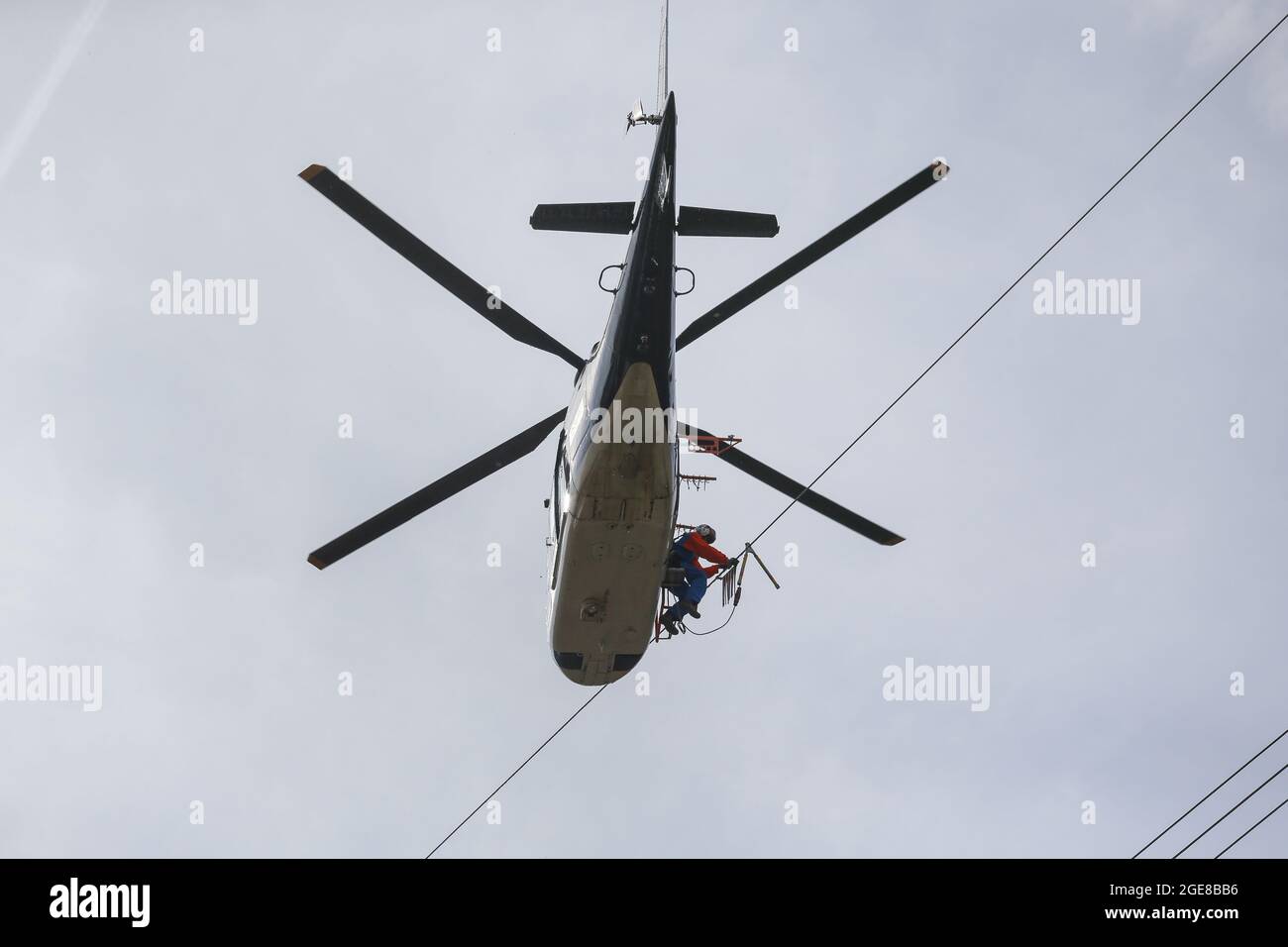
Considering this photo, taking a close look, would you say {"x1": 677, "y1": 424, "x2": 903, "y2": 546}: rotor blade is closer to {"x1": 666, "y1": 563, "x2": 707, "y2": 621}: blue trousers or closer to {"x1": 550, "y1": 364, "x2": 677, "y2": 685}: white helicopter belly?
{"x1": 666, "y1": 563, "x2": 707, "y2": 621}: blue trousers

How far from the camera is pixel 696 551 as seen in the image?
1364cm

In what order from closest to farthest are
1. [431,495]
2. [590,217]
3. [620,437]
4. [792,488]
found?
1. [620,437]
2. [431,495]
3. [590,217]
4. [792,488]

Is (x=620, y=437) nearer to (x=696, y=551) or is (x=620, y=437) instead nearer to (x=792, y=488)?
(x=696, y=551)

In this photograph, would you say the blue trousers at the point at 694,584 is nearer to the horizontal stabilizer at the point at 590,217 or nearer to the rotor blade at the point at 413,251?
the rotor blade at the point at 413,251

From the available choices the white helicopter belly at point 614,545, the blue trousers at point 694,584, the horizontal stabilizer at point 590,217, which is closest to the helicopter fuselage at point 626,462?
the white helicopter belly at point 614,545

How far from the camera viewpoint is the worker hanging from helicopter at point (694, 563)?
1356 centimetres

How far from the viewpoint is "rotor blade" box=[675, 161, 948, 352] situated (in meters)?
11.7

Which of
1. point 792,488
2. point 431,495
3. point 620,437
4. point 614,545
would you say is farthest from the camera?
point 792,488

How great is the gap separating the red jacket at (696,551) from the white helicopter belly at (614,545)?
657 mm

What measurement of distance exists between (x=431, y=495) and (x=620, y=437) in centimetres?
277

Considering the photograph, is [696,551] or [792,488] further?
[792,488]

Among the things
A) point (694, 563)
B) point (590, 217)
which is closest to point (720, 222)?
point (590, 217)
